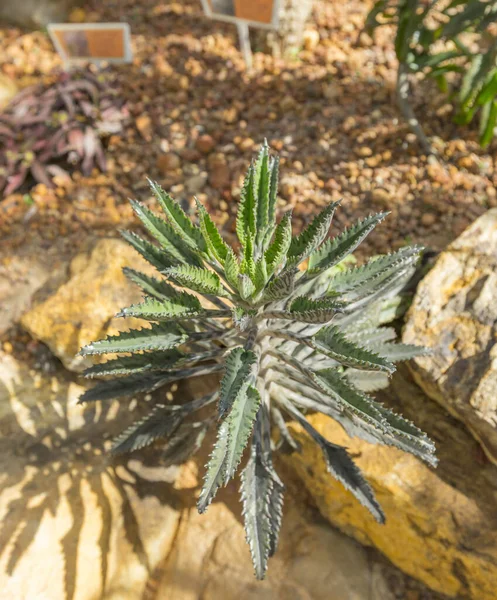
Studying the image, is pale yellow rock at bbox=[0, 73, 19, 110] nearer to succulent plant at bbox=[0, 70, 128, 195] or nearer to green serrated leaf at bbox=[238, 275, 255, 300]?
succulent plant at bbox=[0, 70, 128, 195]

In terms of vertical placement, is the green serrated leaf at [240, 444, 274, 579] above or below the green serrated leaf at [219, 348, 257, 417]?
below

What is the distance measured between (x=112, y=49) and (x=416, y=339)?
7.69 feet

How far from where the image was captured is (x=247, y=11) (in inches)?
111

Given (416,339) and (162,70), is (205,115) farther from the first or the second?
(416,339)

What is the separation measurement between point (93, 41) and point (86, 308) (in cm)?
169

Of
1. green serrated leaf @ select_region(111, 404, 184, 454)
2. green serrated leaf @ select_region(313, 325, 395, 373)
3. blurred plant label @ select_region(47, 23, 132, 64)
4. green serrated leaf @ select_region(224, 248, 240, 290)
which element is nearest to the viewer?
green serrated leaf @ select_region(313, 325, 395, 373)

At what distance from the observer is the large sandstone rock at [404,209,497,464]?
1.75m

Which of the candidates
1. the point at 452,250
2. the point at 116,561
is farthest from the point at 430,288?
the point at 116,561

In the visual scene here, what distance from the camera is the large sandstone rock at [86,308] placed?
88.1 inches

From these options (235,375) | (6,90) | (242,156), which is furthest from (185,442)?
(6,90)

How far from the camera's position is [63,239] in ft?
9.41

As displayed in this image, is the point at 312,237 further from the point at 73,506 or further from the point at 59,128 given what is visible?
the point at 59,128

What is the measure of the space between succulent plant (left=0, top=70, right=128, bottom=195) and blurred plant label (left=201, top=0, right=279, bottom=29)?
749 millimetres

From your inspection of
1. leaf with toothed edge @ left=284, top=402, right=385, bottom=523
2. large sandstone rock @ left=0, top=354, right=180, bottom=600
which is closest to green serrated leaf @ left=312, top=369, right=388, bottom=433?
leaf with toothed edge @ left=284, top=402, right=385, bottom=523
